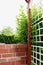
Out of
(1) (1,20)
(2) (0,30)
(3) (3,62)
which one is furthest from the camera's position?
(1) (1,20)

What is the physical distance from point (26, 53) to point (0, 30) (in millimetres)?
8496

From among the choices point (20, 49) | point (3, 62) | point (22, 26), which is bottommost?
point (3, 62)

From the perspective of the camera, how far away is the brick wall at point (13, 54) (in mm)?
3203

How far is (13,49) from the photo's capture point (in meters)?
3.27

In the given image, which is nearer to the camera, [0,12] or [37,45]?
[37,45]

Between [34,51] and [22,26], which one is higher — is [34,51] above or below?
below

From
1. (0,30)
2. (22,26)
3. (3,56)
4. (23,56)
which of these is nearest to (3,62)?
(3,56)

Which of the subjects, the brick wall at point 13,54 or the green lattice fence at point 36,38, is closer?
the brick wall at point 13,54

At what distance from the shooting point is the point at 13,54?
128 inches

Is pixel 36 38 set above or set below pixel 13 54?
above

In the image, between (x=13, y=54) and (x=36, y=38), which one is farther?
(x=36, y=38)

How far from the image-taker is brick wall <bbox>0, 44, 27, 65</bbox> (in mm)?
3203

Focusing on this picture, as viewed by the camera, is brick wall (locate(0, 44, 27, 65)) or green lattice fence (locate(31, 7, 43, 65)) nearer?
brick wall (locate(0, 44, 27, 65))

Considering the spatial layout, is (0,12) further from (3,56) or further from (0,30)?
(3,56)
